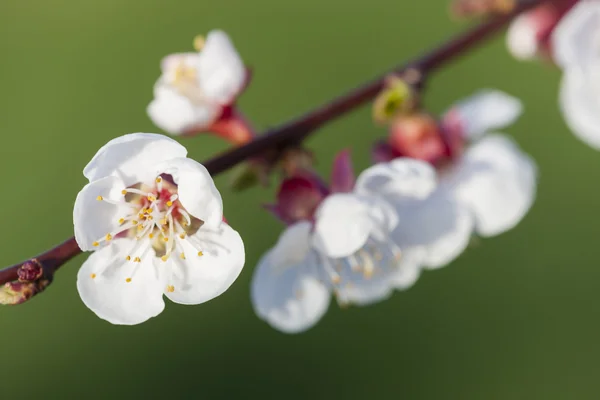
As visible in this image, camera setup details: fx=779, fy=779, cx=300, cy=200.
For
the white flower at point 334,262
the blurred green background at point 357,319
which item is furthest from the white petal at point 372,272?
the blurred green background at point 357,319

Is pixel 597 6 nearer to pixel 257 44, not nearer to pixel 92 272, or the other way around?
pixel 92 272

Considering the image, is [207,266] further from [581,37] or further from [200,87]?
[581,37]

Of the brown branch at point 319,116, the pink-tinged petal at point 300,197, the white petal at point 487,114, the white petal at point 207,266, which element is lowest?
the white petal at point 487,114

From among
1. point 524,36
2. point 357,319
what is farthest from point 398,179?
point 357,319

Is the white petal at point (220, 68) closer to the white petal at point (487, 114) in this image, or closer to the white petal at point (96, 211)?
the white petal at point (96, 211)

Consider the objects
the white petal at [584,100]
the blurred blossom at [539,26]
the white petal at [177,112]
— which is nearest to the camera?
the white petal at [177,112]

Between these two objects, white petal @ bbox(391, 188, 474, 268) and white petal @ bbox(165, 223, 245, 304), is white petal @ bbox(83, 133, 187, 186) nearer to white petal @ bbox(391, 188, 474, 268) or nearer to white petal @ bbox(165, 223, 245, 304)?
white petal @ bbox(165, 223, 245, 304)

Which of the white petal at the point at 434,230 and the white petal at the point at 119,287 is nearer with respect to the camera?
the white petal at the point at 119,287

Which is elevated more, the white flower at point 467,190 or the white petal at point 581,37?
the white petal at point 581,37
